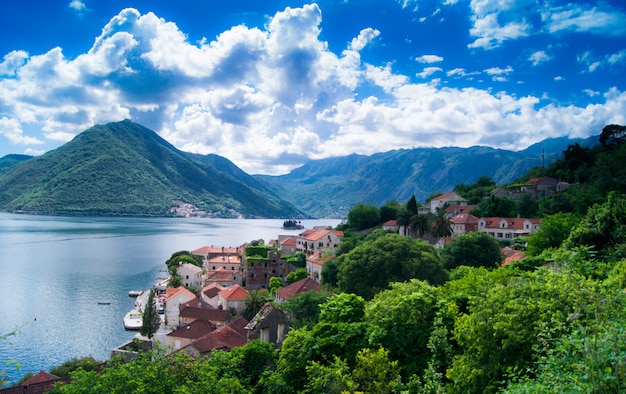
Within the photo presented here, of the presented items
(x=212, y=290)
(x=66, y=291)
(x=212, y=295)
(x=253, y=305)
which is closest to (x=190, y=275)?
(x=212, y=290)

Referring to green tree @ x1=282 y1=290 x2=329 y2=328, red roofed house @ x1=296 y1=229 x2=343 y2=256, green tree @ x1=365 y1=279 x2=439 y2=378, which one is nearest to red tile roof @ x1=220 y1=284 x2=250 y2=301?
red roofed house @ x1=296 y1=229 x2=343 y2=256

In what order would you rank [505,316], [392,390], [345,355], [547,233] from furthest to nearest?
[547,233]
[345,355]
[392,390]
[505,316]

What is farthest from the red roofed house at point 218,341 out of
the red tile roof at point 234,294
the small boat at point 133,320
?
the small boat at point 133,320

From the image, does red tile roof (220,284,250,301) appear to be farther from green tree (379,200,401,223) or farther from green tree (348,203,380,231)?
green tree (379,200,401,223)

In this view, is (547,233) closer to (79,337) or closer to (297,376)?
(297,376)

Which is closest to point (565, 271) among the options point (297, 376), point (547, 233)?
point (297, 376)
